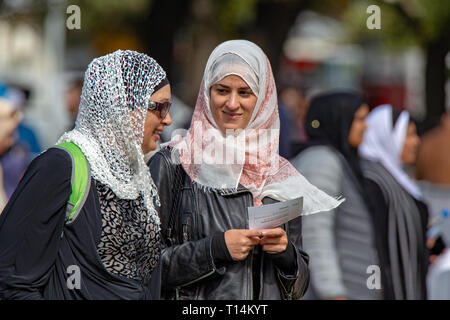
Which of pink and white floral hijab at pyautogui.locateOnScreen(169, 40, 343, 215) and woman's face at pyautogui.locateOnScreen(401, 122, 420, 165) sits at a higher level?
woman's face at pyautogui.locateOnScreen(401, 122, 420, 165)

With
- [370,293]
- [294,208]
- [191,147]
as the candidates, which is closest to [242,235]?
[294,208]

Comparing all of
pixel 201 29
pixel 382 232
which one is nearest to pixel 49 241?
pixel 382 232

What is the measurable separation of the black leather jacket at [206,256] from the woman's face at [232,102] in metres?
0.27

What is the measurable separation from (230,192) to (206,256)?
29cm

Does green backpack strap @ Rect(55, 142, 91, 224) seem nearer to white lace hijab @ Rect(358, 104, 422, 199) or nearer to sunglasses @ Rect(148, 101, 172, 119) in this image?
sunglasses @ Rect(148, 101, 172, 119)

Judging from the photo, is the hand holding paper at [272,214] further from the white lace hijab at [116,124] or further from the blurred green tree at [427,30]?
the blurred green tree at [427,30]

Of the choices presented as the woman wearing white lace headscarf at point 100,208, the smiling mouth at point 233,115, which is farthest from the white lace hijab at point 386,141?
the woman wearing white lace headscarf at point 100,208

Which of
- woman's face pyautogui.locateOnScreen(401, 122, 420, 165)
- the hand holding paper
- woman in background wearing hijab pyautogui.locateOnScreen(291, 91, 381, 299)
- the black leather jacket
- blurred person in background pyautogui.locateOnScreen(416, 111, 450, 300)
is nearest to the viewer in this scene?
the hand holding paper

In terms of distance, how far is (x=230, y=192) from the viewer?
10.7 feet

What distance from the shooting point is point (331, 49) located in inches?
1484

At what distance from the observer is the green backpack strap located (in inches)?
109

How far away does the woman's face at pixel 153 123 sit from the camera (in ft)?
10.0

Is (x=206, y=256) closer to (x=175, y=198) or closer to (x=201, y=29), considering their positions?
(x=175, y=198)

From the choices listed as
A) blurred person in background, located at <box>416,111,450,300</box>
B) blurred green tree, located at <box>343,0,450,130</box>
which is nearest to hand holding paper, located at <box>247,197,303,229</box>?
blurred person in background, located at <box>416,111,450,300</box>
